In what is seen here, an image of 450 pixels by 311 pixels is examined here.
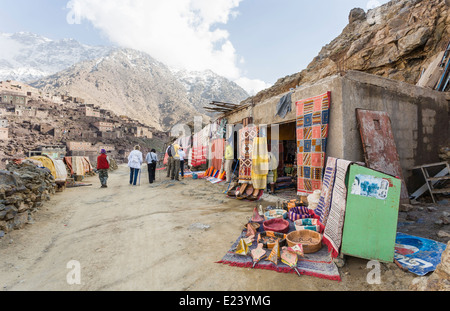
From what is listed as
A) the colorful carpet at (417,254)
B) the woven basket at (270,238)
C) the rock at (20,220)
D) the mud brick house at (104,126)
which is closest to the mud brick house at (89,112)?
the mud brick house at (104,126)

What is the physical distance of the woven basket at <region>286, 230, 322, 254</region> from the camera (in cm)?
274

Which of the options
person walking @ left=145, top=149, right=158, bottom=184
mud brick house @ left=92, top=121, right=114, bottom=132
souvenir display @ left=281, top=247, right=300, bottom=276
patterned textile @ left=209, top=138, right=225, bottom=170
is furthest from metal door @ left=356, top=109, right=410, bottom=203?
mud brick house @ left=92, top=121, right=114, bottom=132

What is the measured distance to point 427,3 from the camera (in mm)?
12008

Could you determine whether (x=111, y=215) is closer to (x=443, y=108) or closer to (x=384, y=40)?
(x=443, y=108)

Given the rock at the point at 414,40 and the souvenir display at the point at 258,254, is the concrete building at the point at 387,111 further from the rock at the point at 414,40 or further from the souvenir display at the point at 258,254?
the rock at the point at 414,40

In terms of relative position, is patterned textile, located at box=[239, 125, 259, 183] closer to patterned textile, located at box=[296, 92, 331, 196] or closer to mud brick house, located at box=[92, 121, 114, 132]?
patterned textile, located at box=[296, 92, 331, 196]

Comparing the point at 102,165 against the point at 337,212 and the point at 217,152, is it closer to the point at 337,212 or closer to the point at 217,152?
the point at 217,152

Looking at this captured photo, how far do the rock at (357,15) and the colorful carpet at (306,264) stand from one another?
30.5m

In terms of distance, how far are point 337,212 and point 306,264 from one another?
29.2 inches

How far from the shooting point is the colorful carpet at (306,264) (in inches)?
88.9

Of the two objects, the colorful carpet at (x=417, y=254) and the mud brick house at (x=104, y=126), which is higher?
the mud brick house at (x=104, y=126)

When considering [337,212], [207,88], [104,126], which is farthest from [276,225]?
[207,88]

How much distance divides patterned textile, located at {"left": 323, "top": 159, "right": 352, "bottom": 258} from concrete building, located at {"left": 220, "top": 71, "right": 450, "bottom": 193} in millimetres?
1671
